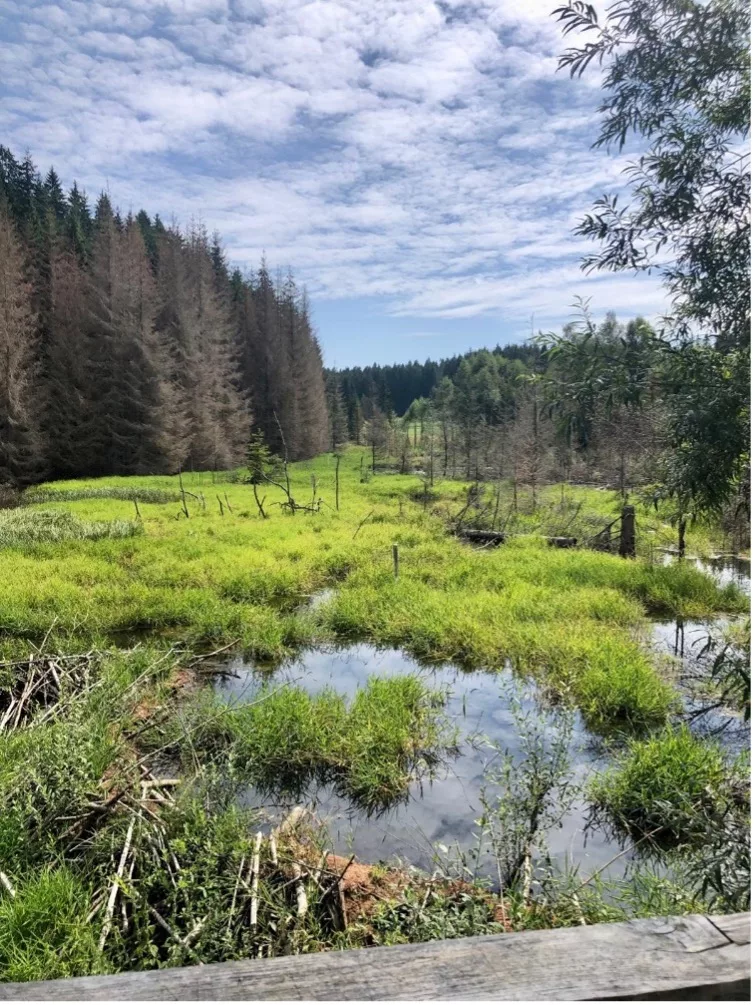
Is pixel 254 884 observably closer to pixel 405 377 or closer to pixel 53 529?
pixel 53 529

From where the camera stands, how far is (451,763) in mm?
4121

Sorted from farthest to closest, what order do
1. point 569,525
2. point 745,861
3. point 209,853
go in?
point 569,525, point 209,853, point 745,861

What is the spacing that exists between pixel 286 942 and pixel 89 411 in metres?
23.2

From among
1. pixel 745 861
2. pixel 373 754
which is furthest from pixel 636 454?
pixel 745 861

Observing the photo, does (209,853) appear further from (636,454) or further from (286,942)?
(636,454)

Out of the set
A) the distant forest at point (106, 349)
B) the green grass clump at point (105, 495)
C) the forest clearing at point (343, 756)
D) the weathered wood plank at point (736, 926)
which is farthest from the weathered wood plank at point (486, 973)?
the distant forest at point (106, 349)

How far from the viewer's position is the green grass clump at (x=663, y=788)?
325 centimetres

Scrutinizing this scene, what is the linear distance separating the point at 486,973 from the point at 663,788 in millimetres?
2958

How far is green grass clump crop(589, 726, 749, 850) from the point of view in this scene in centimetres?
325

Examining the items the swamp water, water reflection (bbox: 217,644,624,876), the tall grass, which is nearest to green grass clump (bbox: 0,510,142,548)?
the tall grass

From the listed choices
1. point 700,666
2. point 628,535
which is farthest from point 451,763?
point 628,535

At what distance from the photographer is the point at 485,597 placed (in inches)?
286

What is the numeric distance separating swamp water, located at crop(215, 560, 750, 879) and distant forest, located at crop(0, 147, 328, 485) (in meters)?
17.7

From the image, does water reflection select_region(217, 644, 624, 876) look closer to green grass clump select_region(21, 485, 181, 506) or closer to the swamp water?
the swamp water
